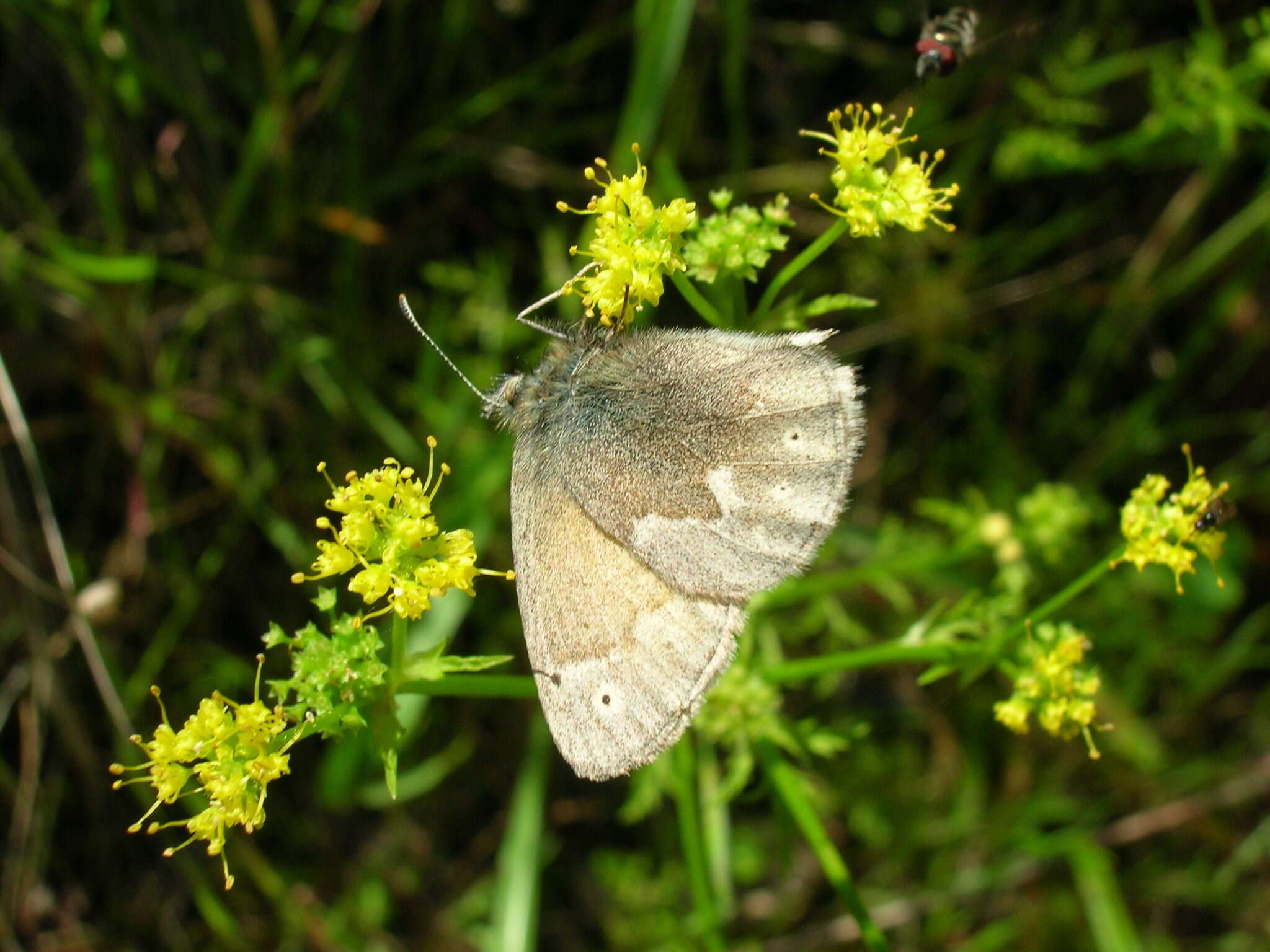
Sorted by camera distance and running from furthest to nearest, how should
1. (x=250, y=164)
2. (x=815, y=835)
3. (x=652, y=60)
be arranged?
(x=250, y=164) < (x=652, y=60) < (x=815, y=835)

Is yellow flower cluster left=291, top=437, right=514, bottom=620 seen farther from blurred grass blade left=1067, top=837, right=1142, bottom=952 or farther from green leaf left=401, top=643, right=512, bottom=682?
blurred grass blade left=1067, top=837, right=1142, bottom=952

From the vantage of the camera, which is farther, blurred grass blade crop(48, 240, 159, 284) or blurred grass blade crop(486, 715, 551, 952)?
blurred grass blade crop(486, 715, 551, 952)

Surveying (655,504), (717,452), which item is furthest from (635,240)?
(655,504)

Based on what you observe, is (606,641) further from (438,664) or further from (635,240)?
(635,240)

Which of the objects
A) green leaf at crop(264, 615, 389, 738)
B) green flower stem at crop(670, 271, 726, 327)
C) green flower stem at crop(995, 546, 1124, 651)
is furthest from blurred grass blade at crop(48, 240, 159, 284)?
green flower stem at crop(995, 546, 1124, 651)

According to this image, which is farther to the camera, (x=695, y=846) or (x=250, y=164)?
(x=250, y=164)

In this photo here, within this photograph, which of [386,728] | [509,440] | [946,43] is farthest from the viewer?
[509,440]
